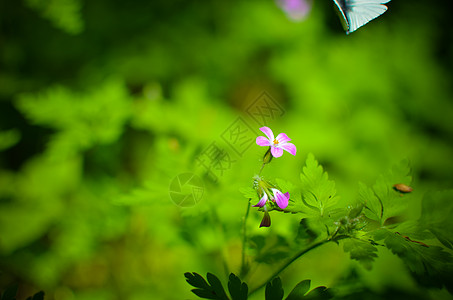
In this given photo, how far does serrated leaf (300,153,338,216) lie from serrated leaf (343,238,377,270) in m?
0.11

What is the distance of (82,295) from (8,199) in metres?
0.80

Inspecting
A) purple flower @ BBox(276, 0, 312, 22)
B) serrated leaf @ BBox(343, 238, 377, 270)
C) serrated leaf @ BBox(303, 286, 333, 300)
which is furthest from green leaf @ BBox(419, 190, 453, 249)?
purple flower @ BBox(276, 0, 312, 22)

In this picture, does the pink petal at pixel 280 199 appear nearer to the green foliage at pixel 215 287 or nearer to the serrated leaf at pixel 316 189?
the serrated leaf at pixel 316 189

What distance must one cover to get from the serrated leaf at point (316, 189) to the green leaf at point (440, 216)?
28 cm

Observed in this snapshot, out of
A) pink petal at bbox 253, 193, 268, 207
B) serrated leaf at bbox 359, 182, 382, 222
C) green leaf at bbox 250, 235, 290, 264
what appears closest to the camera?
pink petal at bbox 253, 193, 268, 207

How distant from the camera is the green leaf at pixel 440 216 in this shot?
0.84m

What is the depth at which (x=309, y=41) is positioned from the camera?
9.20 feet

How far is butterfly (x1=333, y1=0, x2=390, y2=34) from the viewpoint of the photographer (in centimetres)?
80

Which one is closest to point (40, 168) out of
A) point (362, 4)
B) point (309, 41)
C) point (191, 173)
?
point (191, 173)

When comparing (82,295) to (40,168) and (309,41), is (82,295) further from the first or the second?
(309,41)

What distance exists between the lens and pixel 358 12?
0.83 metres

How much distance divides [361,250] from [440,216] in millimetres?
268

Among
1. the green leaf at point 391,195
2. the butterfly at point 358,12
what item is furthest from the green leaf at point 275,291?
the butterfly at point 358,12

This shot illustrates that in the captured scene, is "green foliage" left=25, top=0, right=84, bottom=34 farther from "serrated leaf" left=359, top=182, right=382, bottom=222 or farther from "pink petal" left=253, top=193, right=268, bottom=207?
"serrated leaf" left=359, top=182, right=382, bottom=222
